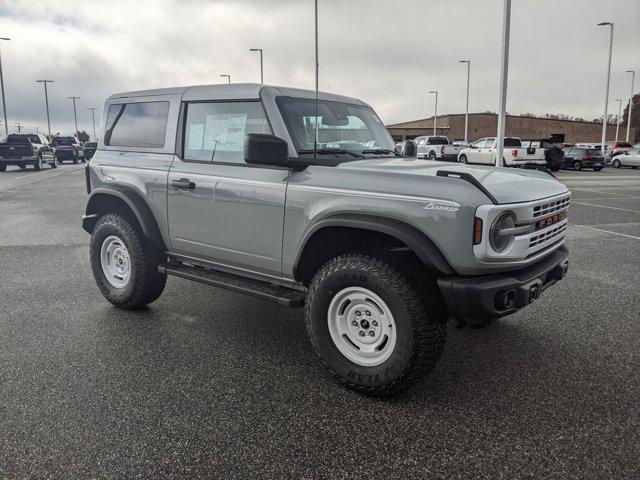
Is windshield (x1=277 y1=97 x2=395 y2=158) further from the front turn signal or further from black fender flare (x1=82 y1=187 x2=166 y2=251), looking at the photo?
black fender flare (x1=82 y1=187 x2=166 y2=251)

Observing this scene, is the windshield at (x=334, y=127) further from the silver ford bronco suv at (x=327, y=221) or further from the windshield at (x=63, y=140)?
the windshield at (x=63, y=140)

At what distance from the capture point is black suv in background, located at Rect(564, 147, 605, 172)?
101 ft

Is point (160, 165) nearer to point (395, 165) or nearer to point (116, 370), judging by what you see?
point (116, 370)

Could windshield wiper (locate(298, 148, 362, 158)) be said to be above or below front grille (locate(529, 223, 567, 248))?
above

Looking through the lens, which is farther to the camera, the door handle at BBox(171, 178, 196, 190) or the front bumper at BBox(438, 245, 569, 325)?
the door handle at BBox(171, 178, 196, 190)

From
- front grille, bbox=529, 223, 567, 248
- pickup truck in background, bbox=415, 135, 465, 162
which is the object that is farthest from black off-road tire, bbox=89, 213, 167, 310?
pickup truck in background, bbox=415, 135, 465, 162

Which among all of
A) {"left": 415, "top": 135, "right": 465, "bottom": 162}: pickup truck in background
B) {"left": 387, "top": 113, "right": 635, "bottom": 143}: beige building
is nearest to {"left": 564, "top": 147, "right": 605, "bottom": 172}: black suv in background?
{"left": 415, "top": 135, "right": 465, "bottom": 162}: pickup truck in background

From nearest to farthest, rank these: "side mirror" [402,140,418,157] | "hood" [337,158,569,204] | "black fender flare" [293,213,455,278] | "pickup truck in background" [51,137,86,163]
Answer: "black fender flare" [293,213,455,278]
"hood" [337,158,569,204]
"side mirror" [402,140,418,157]
"pickup truck in background" [51,137,86,163]

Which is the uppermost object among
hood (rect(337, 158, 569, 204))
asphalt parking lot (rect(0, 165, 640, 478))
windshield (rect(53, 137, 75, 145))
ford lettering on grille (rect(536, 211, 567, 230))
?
windshield (rect(53, 137, 75, 145))

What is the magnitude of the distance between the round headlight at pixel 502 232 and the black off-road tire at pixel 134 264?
3.06m

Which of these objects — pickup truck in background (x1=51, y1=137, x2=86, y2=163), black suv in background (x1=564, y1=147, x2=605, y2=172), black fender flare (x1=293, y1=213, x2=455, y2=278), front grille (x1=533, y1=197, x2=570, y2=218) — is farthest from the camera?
pickup truck in background (x1=51, y1=137, x2=86, y2=163)

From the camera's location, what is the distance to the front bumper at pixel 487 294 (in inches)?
117

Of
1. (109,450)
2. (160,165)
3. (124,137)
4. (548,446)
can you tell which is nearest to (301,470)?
(109,450)

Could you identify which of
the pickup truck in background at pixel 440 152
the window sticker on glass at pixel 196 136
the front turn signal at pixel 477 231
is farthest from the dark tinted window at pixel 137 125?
the pickup truck in background at pixel 440 152
